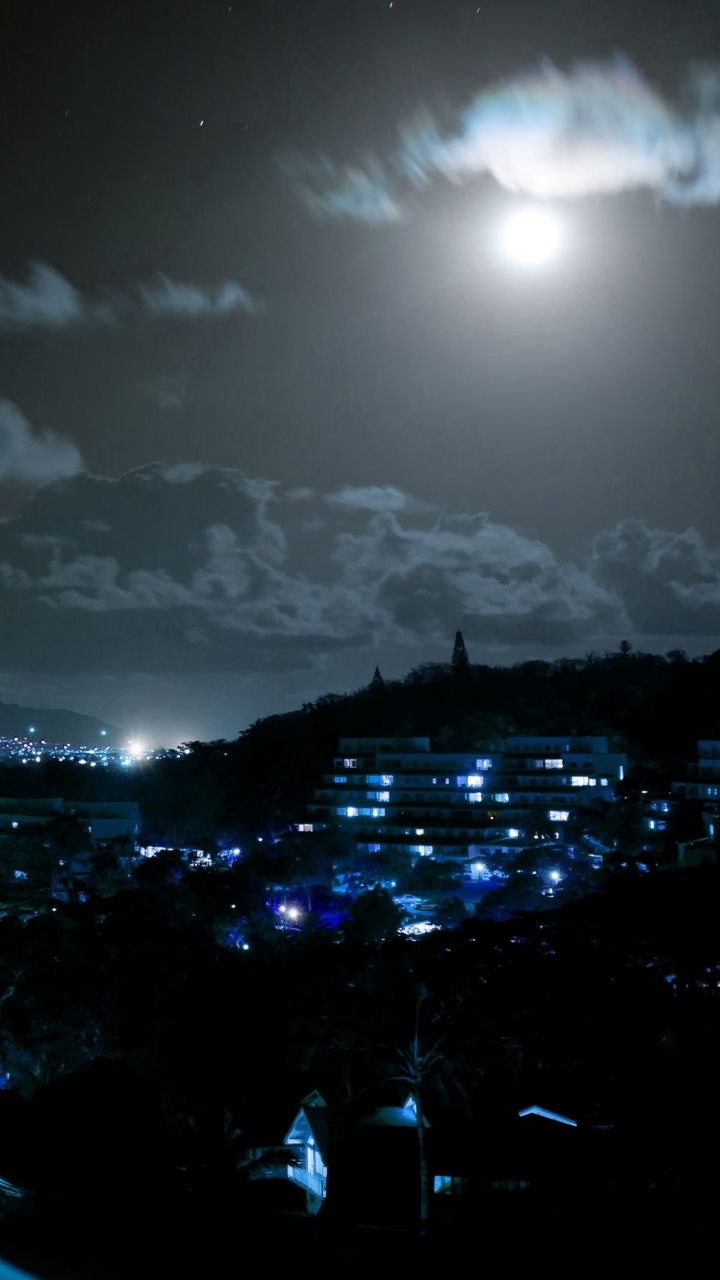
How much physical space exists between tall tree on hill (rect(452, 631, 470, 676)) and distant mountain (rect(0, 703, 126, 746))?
92867mm

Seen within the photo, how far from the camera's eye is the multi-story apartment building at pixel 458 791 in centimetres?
2511

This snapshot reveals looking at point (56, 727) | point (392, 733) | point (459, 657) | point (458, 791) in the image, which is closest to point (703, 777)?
point (458, 791)

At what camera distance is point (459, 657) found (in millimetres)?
46688

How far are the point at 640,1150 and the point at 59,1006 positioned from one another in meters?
7.29

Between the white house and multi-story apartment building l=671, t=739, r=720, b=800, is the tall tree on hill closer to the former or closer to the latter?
multi-story apartment building l=671, t=739, r=720, b=800

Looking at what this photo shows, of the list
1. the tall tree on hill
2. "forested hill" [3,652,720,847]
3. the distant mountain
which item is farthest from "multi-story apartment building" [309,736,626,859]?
the distant mountain

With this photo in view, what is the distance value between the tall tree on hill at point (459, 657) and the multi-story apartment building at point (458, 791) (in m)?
14.3

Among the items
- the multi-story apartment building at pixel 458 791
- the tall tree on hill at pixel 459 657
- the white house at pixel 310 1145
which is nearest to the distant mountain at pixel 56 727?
the tall tree on hill at pixel 459 657

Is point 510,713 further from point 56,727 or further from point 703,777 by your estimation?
point 56,727

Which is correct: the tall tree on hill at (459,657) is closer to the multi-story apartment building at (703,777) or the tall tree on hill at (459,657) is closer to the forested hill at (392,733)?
the forested hill at (392,733)

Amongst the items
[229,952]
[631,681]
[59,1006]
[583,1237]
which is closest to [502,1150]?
[583,1237]

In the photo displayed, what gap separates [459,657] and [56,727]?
353 feet

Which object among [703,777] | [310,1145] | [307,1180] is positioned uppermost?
[703,777]

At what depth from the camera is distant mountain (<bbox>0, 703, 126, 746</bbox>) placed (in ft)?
445
